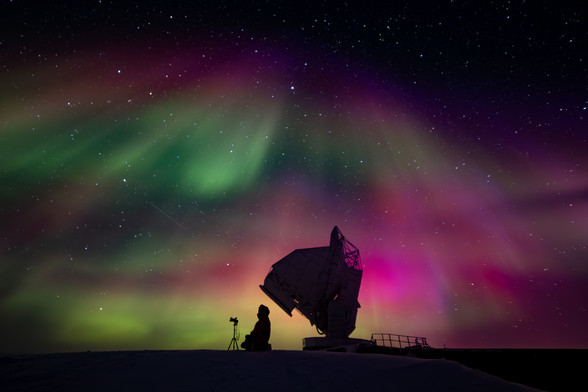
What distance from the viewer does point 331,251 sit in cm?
2445

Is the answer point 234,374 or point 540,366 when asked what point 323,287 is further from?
point 234,374

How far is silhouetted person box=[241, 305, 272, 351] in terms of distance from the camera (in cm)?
1230

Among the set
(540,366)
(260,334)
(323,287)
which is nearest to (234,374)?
(260,334)

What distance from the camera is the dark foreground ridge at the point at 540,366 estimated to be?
10625mm

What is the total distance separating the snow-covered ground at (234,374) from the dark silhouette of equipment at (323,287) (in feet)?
44.0

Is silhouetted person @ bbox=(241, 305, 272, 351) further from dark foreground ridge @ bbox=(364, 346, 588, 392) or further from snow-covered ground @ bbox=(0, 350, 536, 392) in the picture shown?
dark foreground ridge @ bbox=(364, 346, 588, 392)

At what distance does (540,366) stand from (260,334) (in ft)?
32.4

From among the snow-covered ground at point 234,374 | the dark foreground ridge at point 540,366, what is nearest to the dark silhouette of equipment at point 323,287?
the dark foreground ridge at point 540,366

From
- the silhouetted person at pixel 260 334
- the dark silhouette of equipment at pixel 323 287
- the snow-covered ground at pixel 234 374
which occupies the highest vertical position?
the dark silhouette of equipment at pixel 323 287

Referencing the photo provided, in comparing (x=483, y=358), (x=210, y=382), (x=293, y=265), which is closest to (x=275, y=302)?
(x=293, y=265)

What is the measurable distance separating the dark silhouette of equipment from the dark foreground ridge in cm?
1064

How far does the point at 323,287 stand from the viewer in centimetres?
2409

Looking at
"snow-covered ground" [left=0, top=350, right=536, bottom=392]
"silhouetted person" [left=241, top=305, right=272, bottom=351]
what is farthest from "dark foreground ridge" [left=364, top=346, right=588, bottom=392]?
"silhouetted person" [left=241, top=305, right=272, bottom=351]

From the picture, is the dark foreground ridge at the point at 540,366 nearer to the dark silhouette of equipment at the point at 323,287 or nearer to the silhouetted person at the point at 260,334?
the silhouetted person at the point at 260,334
